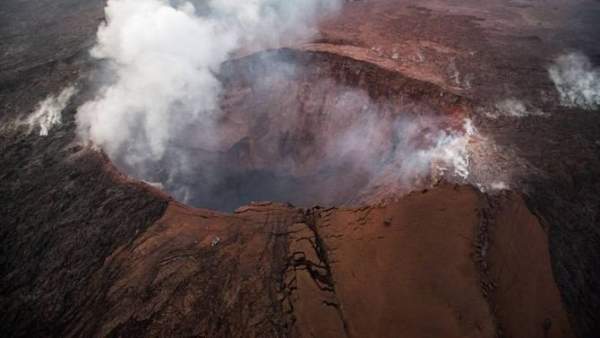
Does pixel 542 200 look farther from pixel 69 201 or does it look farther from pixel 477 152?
pixel 69 201

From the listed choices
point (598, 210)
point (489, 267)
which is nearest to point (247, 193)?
point (489, 267)

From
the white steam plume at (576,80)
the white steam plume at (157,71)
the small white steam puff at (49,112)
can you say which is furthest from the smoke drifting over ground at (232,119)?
the white steam plume at (576,80)

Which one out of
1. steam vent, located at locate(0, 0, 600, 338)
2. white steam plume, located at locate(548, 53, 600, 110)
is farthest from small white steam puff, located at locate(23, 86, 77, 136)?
white steam plume, located at locate(548, 53, 600, 110)

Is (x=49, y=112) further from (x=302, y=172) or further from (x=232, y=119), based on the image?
(x=302, y=172)

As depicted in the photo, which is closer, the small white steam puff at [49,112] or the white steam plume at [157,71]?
the small white steam puff at [49,112]

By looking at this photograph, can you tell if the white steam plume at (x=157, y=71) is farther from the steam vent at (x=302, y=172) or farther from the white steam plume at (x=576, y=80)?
the white steam plume at (x=576, y=80)

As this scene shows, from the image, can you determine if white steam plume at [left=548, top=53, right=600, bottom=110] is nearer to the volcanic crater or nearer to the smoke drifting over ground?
the volcanic crater
